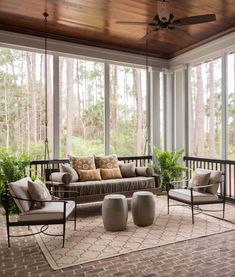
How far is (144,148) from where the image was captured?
6.76 m

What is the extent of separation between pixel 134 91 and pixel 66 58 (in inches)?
73.8

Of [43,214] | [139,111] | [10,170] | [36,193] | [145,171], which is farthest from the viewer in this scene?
[139,111]

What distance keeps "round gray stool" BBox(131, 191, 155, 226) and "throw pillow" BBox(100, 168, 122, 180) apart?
131 centimetres

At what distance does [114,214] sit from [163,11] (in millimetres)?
2850

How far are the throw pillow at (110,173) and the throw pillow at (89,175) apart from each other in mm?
143

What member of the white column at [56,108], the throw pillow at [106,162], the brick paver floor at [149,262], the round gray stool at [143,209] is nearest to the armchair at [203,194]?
the round gray stool at [143,209]

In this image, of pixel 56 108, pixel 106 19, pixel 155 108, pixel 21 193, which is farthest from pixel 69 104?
pixel 21 193

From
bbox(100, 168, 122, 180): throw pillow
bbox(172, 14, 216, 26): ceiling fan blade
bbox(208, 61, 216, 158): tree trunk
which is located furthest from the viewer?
bbox(208, 61, 216, 158): tree trunk

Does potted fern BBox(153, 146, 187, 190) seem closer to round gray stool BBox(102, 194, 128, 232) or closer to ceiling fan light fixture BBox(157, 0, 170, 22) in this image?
round gray stool BBox(102, 194, 128, 232)

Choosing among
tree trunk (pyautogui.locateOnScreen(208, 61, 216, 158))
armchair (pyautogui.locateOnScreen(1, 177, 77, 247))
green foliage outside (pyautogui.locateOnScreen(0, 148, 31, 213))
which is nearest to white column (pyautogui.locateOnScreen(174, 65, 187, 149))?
tree trunk (pyautogui.locateOnScreen(208, 61, 216, 158))

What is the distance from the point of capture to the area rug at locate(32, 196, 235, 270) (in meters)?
2.93

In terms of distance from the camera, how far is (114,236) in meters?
3.51

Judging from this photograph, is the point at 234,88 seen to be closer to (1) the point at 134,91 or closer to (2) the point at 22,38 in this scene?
(1) the point at 134,91

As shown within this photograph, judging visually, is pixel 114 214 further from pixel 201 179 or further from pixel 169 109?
pixel 169 109
